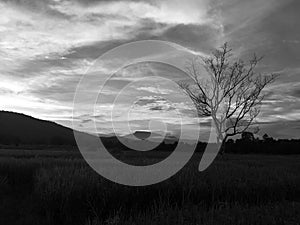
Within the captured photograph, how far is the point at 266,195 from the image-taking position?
10.4 meters

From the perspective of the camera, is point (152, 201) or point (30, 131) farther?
point (30, 131)

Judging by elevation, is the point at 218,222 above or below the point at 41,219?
above

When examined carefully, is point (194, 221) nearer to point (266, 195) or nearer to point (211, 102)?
point (266, 195)

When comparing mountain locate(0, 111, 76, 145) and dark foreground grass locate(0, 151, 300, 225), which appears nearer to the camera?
dark foreground grass locate(0, 151, 300, 225)

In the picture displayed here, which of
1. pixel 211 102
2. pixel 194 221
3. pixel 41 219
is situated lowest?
pixel 41 219

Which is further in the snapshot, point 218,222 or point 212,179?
point 212,179

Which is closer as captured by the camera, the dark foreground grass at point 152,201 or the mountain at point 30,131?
the dark foreground grass at point 152,201

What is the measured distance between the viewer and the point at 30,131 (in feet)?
280

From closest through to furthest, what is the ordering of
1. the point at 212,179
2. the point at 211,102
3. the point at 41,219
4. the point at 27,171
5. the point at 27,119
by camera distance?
the point at 41,219 < the point at 212,179 < the point at 27,171 < the point at 211,102 < the point at 27,119

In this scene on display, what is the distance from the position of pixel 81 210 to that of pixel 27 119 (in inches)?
3474

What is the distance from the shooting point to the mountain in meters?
78.2

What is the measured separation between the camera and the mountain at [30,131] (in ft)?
256

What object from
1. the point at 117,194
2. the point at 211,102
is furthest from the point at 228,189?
the point at 211,102

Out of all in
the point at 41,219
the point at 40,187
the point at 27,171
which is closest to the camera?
the point at 41,219
